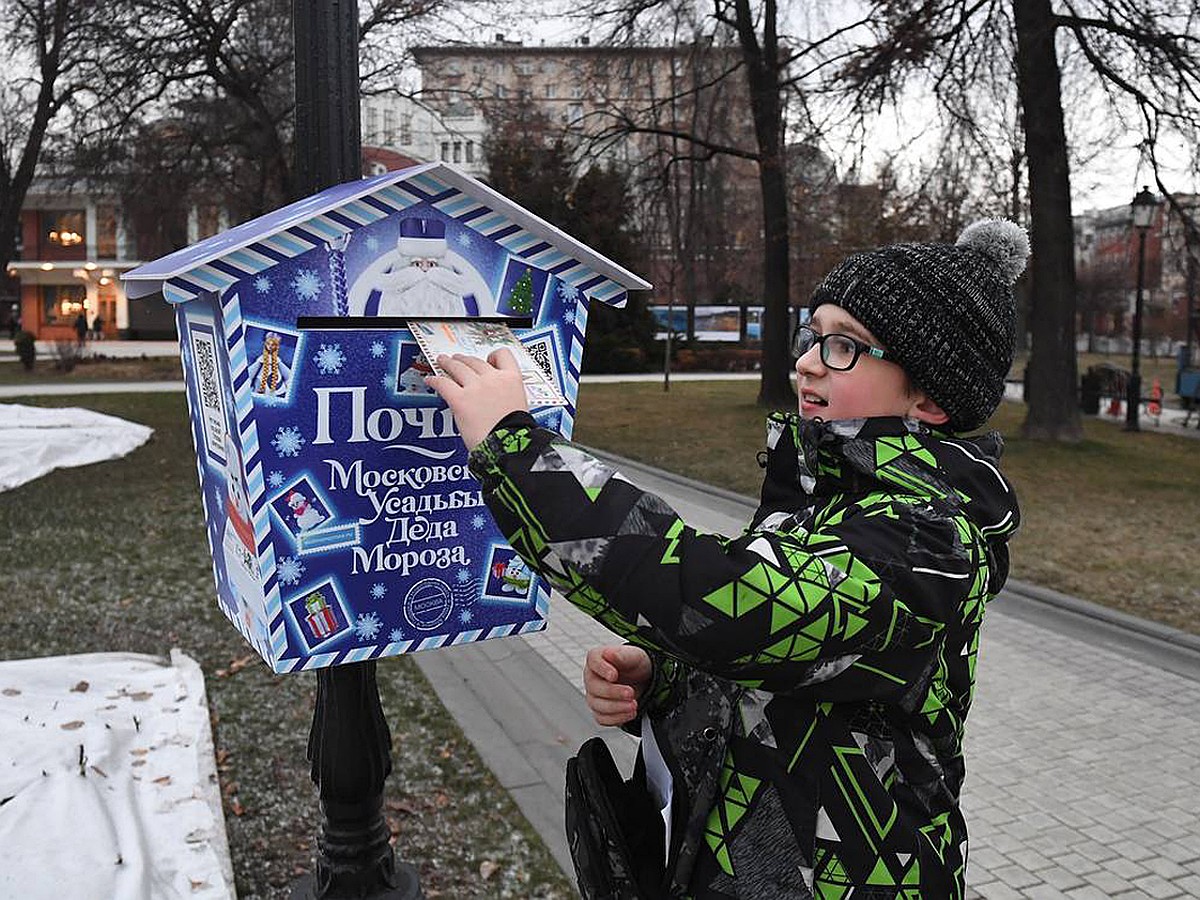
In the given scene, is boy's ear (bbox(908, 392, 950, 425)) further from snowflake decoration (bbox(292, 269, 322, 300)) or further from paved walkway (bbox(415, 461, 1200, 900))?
paved walkway (bbox(415, 461, 1200, 900))

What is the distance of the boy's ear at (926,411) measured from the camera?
56.5 inches

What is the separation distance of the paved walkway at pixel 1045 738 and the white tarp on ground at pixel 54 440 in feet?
23.3

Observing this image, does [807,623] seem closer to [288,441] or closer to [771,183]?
[288,441]

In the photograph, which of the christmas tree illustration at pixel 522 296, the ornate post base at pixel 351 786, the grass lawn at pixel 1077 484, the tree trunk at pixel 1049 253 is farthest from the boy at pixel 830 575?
the tree trunk at pixel 1049 253

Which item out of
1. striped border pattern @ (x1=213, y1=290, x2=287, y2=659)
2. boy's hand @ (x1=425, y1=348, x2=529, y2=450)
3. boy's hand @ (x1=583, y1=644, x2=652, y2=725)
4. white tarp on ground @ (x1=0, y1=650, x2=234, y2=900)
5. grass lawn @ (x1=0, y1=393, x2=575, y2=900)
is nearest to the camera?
boy's hand @ (x1=425, y1=348, x2=529, y2=450)

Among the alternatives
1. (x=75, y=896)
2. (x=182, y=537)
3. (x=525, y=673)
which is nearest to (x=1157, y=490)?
(x=525, y=673)

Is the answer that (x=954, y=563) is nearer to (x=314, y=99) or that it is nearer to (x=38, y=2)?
(x=314, y=99)

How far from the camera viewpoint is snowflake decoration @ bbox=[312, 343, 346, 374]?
1734 mm

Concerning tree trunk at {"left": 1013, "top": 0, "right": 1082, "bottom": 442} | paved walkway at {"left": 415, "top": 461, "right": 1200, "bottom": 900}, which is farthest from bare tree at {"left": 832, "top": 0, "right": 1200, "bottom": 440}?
paved walkway at {"left": 415, "top": 461, "right": 1200, "bottom": 900}

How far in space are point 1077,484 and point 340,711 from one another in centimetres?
1067

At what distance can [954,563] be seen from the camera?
1235 mm

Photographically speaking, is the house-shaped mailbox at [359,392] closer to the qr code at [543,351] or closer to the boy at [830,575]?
the qr code at [543,351]

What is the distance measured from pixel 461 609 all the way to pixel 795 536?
87cm

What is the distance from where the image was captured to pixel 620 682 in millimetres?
1600
